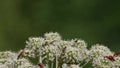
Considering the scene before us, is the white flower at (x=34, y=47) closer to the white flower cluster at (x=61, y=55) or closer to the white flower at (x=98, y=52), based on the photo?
the white flower cluster at (x=61, y=55)

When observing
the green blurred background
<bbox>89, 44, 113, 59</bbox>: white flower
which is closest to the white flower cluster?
<bbox>89, 44, 113, 59</bbox>: white flower

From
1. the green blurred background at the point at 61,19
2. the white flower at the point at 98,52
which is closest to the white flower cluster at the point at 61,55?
the white flower at the point at 98,52

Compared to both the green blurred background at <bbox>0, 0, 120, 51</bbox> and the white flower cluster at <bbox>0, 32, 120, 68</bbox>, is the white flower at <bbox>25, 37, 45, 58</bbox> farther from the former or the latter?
the green blurred background at <bbox>0, 0, 120, 51</bbox>

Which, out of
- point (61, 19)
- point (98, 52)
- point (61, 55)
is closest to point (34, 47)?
point (61, 55)

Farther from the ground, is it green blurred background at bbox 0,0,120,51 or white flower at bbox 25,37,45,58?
green blurred background at bbox 0,0,120,51

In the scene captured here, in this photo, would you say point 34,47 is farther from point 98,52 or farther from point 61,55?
point 98,52

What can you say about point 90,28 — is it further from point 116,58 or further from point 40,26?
point 116,58
